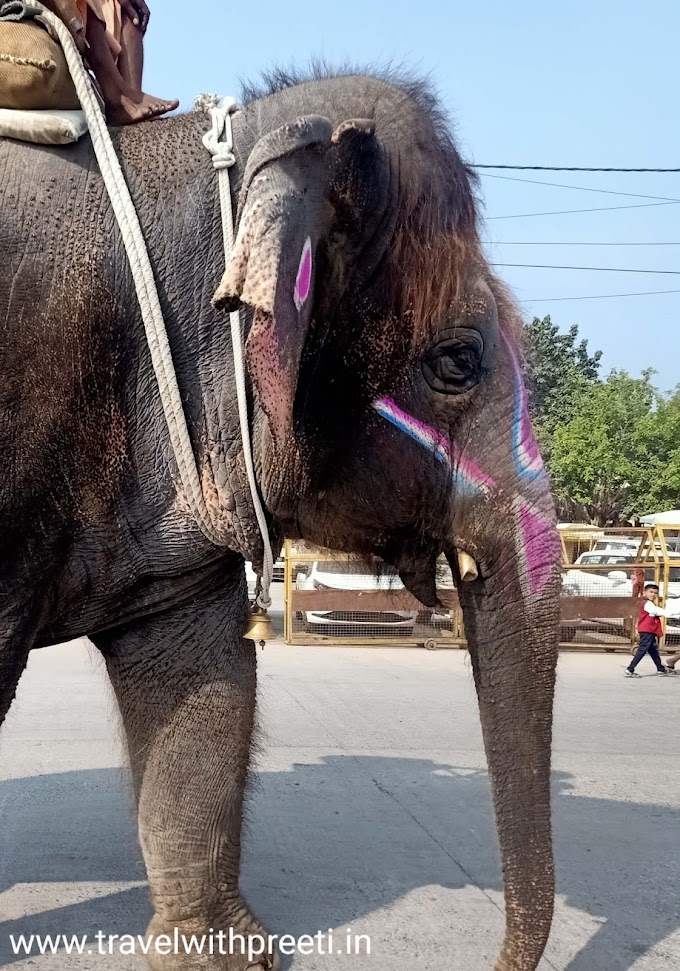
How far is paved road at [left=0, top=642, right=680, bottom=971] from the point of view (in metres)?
2.92

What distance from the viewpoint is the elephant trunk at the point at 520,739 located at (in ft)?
6.59

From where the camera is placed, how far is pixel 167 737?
99.1 inches

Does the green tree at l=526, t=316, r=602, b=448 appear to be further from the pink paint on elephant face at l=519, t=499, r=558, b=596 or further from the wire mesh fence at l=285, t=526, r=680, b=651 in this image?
the pink paint on elephant face at l=519, t=499, r=558, b=596

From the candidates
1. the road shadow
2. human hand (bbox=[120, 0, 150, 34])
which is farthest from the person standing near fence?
human hand (bbox=[120, 0, 150, 34])

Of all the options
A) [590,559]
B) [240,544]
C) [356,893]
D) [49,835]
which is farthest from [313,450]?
[590,559]

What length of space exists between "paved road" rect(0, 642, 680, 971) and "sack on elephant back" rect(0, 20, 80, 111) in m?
1.70

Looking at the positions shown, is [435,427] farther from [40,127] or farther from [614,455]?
[614,455]

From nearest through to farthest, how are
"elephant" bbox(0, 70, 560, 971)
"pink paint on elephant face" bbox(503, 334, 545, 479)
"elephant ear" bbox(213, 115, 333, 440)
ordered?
"elephant ear" bbox(213, 115, 333, 440) < "elephant" bbox(0, 70, 560, 971) < "pink paint on elephant face" bbox(503, 334, 545, 479)

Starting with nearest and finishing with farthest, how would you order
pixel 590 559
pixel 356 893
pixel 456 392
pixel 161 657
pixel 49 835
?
1. pixel 456 392
2. pixel 161 657
3. pixel 356 893
4. pixel 49 835
5. pixel 590 559

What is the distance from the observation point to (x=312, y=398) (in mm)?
2078

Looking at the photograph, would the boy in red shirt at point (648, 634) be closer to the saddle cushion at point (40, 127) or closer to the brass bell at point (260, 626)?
the brass bell at point (260, 626)

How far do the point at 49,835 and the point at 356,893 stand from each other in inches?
50.4

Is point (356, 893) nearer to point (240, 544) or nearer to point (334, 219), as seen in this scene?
point (240, 544)

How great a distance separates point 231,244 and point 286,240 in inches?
11.5
